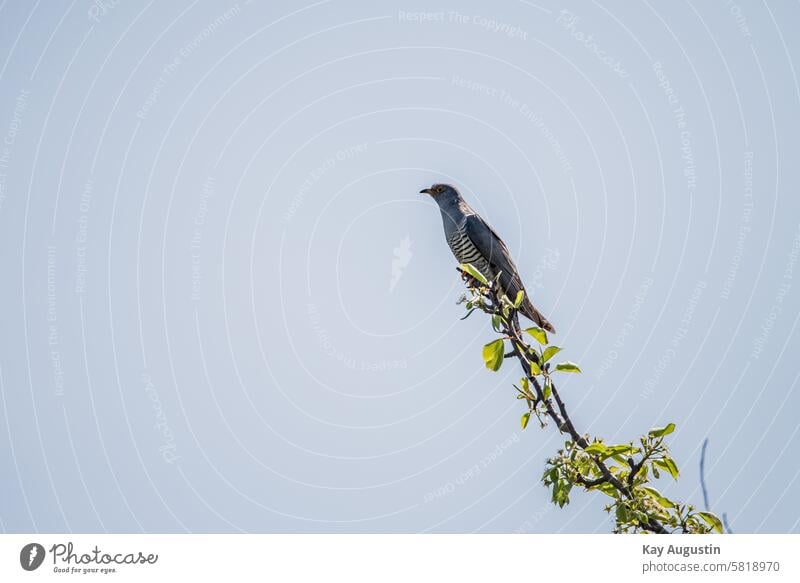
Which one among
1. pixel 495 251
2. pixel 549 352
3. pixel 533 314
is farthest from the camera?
pixel 495 251

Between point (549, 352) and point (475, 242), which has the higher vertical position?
point (475, 242)

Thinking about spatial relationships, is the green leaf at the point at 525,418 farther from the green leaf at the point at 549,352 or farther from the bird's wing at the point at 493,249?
the bird's wing at the point at 493,249

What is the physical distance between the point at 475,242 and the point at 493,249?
35cm

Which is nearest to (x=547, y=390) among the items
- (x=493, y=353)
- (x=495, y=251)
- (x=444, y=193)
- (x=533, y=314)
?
(x=493, y=353)

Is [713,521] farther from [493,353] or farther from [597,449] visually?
[493,353]

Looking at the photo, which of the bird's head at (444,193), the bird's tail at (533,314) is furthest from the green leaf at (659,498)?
the bird's head at (444,193)

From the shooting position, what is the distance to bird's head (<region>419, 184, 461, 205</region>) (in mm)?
12375

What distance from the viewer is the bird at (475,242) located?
10977 mm

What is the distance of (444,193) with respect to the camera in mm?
12406
